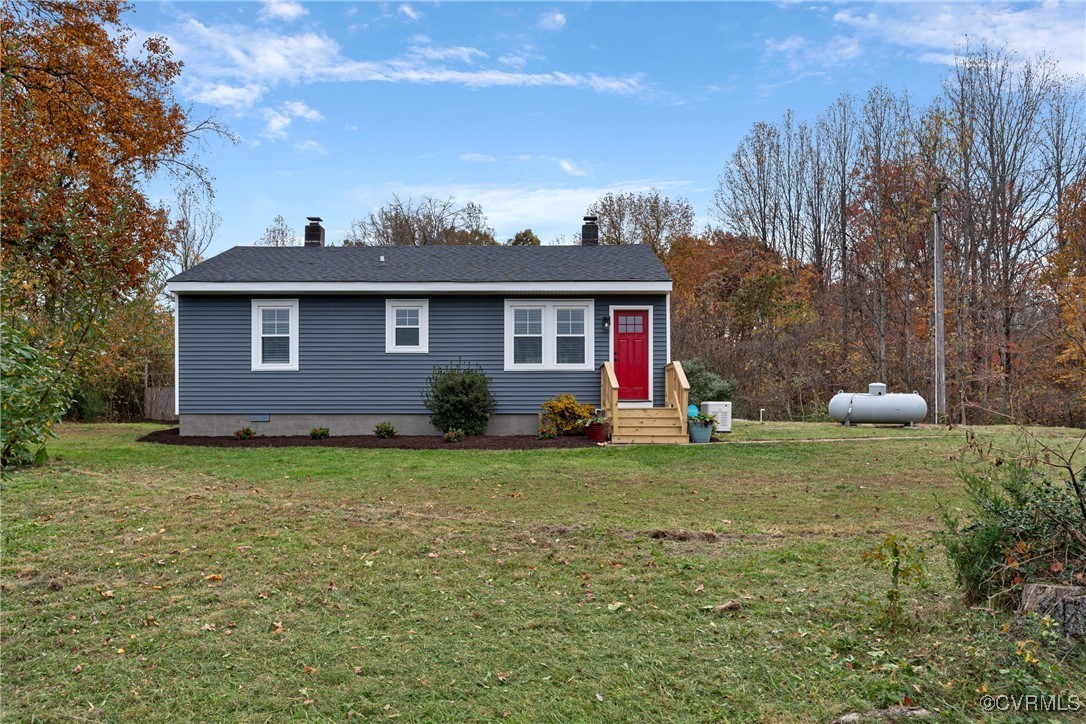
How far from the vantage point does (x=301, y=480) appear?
9609 mm

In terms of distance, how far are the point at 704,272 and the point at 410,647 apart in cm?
2547

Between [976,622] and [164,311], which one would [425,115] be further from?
[976,622]

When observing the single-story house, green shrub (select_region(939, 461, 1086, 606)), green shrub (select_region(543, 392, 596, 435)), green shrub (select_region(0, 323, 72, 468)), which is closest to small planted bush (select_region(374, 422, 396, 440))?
the single-story house

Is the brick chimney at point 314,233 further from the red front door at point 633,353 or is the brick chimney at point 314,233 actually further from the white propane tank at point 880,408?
the white propane tank at point 880,408

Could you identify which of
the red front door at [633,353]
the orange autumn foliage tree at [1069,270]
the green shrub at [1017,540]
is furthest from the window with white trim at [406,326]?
the orange autumn foliage tree at [1069,270]

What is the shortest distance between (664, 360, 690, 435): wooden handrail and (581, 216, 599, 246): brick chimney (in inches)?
179

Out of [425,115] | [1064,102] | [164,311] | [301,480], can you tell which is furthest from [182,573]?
[1064,102]

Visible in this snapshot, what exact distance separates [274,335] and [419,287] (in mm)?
3251

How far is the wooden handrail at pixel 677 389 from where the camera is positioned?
1367cm

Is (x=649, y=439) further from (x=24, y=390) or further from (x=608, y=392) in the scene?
(x=24, y=390)

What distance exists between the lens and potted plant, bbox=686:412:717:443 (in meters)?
13.7

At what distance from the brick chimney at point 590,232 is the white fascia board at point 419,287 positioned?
3.60 meters

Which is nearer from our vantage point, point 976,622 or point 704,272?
point 976,622

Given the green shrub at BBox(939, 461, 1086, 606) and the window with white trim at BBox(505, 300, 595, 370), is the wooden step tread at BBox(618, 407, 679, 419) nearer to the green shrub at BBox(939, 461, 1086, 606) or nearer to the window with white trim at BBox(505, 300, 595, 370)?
the window with white trim at BBox(505, 300, 595, 370)
